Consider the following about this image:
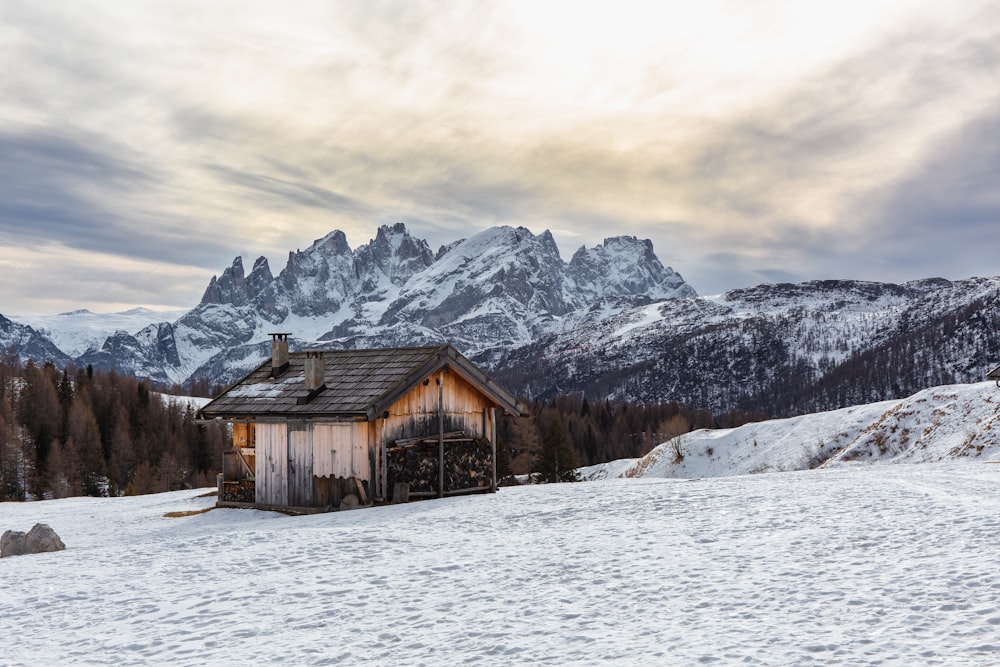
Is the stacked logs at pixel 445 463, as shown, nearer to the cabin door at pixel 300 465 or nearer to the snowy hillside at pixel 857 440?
the cabin door at pixel 300 465

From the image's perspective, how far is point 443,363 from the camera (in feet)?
93.0

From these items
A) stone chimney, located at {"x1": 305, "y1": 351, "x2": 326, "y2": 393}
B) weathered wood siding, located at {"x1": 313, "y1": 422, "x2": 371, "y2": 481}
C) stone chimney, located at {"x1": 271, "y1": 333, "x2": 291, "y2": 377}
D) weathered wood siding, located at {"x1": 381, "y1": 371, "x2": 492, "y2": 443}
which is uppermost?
stone chimney, located at {"x1": 271, "y1": 333, "x2": 291, "y2": 377}

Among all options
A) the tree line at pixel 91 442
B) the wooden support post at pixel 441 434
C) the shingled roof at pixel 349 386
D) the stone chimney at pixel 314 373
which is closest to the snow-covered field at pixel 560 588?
the shingled roof at pixel 349 386

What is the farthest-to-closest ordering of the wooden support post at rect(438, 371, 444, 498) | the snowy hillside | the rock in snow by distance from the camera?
the snowy hillside < the wooden support post at rect(438, 371, 444, 498) < the rock in snow

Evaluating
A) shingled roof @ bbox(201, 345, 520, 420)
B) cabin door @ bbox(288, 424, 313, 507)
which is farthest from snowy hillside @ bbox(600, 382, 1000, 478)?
cabin door @ bbox(288, 424, 313, 507)

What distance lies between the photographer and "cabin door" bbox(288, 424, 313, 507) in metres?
26.9

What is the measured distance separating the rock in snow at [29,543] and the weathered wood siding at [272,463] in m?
7.53

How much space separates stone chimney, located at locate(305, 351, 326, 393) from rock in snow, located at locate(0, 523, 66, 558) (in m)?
9.48

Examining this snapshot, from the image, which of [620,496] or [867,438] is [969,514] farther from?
[867,438]

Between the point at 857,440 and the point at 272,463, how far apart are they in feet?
149

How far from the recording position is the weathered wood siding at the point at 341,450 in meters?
26.3

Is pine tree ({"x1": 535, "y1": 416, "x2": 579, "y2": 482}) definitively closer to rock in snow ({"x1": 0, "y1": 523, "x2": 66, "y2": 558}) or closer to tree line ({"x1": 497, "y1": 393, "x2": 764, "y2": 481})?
tree line ({"x1": 497, "y1": 393, "x2": 764, "y2": 481})

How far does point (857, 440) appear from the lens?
5716 cm

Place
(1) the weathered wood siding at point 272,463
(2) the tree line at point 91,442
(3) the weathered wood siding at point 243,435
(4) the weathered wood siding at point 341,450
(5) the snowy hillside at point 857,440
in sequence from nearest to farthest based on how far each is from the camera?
(4) the weathered wood siding at point 341,450
(1) the weathered wood siding at point 272,463
(3) the weathered wood siding at point 243,435
(5) the snowy hillside at point 857,440
(2) the tree line at point 91,442
